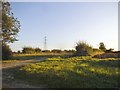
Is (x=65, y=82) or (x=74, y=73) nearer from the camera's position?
(x=65, y=82)

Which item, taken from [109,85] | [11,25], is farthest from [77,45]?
[109,85]

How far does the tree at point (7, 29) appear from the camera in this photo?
32250 millimetres

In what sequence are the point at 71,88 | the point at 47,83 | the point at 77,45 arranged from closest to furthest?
the point at 71,88, the point at 47,83, the point at 77,45

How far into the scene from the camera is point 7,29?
33156 millimetres

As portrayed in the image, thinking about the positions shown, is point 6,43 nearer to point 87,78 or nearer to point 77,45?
point 77,45

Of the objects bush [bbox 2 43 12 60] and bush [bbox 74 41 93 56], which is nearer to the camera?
bush [bbox 2 43 12 60]

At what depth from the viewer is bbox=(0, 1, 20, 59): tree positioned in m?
→ 32.2

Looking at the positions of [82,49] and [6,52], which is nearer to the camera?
[6,52]

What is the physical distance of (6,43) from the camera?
33375 mm

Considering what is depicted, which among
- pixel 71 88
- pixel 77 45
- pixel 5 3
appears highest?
pixel 5 3

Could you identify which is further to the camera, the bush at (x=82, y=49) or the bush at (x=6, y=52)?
the bush at (x=82, y=49)

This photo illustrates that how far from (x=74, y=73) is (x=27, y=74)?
111 inches

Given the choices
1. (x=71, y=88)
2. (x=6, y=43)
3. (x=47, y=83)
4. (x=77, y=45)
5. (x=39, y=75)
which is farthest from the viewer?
(x=77, y=45)

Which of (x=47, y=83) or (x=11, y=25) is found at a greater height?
(x=11, y=25)
